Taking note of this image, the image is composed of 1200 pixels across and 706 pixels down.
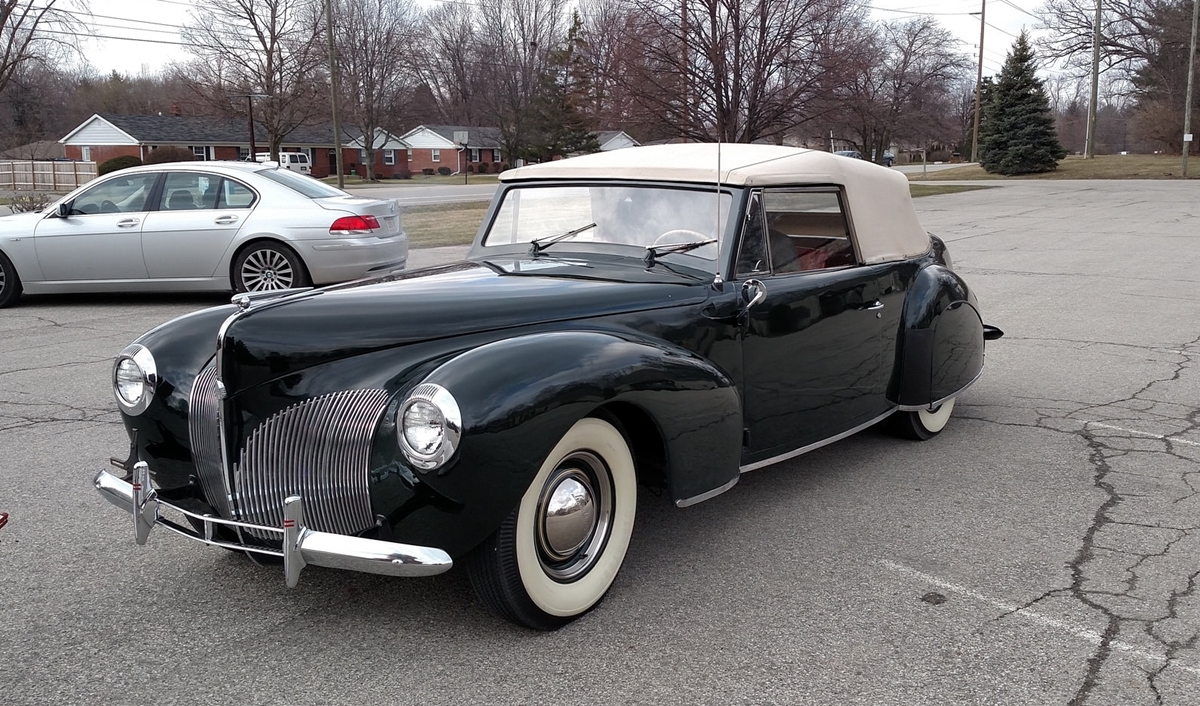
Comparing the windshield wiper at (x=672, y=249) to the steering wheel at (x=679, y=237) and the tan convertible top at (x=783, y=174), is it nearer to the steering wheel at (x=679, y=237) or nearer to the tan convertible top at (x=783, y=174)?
the steering wheel at (x=679, y=237)

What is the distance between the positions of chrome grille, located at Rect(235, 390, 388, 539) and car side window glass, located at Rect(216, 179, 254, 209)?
7.43 m

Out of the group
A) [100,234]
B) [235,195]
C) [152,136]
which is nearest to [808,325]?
[235,195]

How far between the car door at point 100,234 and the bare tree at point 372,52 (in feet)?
190

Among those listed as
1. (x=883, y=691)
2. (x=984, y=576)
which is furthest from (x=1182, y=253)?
(x=883, y=691)

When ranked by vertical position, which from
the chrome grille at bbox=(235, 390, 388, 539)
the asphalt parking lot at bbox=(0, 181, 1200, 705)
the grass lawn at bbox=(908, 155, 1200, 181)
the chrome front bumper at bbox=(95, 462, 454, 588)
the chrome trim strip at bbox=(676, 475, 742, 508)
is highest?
the grass lawn at bbox=(908, 155, 1200, 181)

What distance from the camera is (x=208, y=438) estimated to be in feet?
10.2

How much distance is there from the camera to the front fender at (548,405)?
277cm

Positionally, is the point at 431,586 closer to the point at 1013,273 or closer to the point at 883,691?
the point at 883,691

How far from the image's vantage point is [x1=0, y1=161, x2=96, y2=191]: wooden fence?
144ft

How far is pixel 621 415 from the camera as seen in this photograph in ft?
11.0

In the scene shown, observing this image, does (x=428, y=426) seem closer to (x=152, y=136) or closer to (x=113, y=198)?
(x=113, y=198)

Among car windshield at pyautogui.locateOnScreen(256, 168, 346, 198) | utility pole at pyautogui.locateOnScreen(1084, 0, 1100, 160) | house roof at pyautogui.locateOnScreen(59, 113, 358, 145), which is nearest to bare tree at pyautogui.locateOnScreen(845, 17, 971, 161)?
utility pole at pyautogui.locateOnScreen(1084, 0, 1100, 160)

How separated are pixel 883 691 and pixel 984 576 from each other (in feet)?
3.28

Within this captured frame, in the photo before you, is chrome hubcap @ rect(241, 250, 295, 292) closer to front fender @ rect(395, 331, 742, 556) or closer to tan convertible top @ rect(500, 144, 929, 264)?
tan convertible top @ rect(500, 144, 929, 264)
